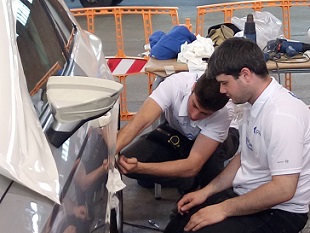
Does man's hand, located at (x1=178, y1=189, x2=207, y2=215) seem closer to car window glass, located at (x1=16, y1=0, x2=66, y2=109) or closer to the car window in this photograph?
the car window

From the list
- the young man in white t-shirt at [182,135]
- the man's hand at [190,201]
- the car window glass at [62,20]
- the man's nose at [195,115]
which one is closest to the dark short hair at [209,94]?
the young man in white t-shirt at [182,135]

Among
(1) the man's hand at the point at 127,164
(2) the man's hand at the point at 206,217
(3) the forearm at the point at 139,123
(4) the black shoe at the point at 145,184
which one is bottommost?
(4) the black shoe at the point at 145,184

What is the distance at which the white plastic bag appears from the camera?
15.2ft

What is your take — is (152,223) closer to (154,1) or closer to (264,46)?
(264,46)

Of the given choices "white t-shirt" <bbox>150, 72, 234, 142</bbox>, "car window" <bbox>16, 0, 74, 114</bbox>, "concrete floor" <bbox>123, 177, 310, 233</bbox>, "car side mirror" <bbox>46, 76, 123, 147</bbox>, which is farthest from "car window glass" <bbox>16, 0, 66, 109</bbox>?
"concrete floor" <bbox>123, 177, 310, 233</bbox>

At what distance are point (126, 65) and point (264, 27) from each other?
1471 mm

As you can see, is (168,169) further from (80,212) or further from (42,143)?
(42,143)

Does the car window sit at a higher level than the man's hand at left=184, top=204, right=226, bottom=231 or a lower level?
higher

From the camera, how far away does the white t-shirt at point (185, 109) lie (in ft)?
11.9

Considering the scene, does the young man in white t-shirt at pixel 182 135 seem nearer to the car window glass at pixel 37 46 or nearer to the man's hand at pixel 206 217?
the man's hand at pixel 206 217

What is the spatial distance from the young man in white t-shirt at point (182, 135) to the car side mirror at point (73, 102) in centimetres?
150

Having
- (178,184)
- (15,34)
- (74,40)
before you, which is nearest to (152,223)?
(178,184)

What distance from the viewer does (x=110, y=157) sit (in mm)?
2490

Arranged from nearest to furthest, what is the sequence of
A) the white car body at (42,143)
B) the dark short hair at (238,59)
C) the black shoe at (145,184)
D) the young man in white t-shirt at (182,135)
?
the white car body at (42,143)
the dark short hair at (238,59)
the young man in white t-shirt at (182,135)
the black shoe at (145,184)
